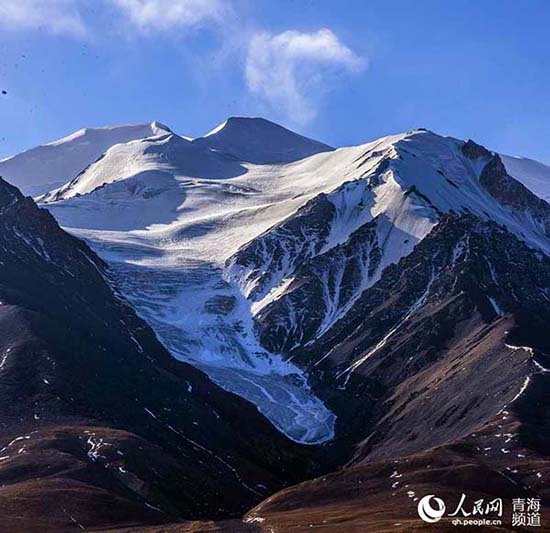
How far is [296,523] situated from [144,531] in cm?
2302

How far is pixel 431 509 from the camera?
156 metres

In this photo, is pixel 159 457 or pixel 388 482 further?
pixel 159 457

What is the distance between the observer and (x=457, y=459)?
188 meters

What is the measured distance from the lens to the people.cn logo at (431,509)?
144000 millimetres

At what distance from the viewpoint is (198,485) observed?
7470 inches

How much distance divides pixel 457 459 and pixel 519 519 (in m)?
47.8

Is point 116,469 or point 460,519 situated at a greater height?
point 116,469

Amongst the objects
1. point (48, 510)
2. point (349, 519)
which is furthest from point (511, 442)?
point (48, 510)

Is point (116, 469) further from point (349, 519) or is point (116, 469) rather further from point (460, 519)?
point (460, 519)

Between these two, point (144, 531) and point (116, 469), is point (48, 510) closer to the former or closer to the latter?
point (144, 531)

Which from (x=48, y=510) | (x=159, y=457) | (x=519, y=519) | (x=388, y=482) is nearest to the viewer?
(x=519, y=519)

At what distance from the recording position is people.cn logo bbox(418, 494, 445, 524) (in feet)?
472

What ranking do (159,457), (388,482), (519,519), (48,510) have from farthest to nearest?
(159,457)
(388,482)
(48,510)
(519,519)

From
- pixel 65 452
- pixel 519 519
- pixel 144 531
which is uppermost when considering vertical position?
pixel 65 452
